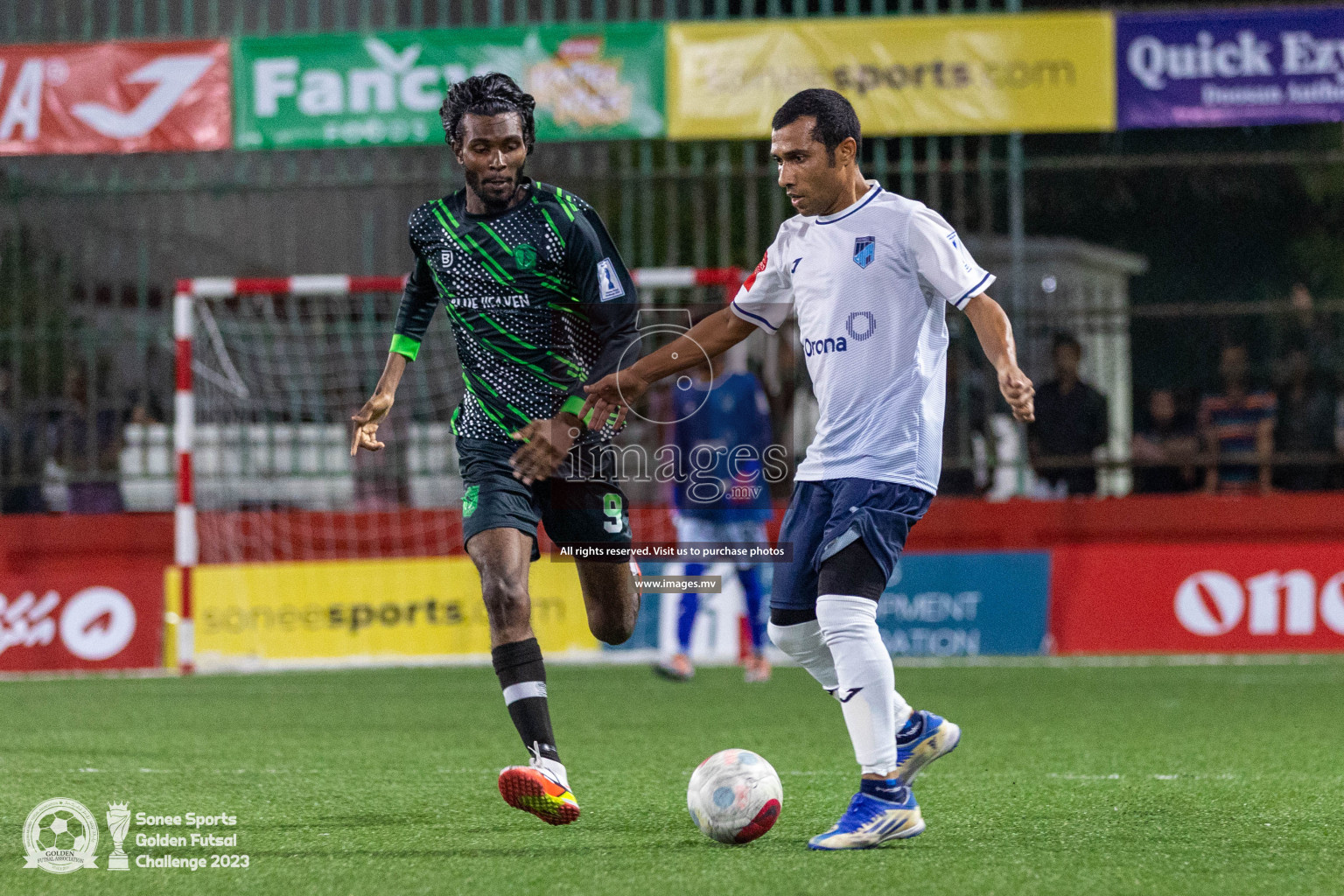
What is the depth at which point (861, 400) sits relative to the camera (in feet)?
16.2

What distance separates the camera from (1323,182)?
1889 cm

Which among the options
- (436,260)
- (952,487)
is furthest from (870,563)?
(952,487)

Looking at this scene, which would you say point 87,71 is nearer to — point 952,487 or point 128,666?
point 128,666

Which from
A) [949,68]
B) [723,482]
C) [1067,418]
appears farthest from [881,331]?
[949,68]

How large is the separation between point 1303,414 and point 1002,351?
8955mm

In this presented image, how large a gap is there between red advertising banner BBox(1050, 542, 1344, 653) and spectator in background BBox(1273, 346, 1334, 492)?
104 cm

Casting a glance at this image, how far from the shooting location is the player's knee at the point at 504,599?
17.3 feet

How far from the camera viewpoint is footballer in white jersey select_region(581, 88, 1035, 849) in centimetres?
480

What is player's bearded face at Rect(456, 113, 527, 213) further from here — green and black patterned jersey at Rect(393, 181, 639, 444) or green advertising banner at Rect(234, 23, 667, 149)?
green advertising banner at Rect(234, 23, 667, 149)

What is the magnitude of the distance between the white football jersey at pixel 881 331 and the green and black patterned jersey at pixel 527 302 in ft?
2.62

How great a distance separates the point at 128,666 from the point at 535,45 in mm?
5500

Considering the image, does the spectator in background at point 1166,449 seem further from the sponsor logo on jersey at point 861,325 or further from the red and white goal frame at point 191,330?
the sponsor logo on jersey at point 861,325

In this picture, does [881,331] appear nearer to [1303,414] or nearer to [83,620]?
[83,620]

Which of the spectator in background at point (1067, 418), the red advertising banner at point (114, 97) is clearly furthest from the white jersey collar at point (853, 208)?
the red advertising banner at point (114, 97)
